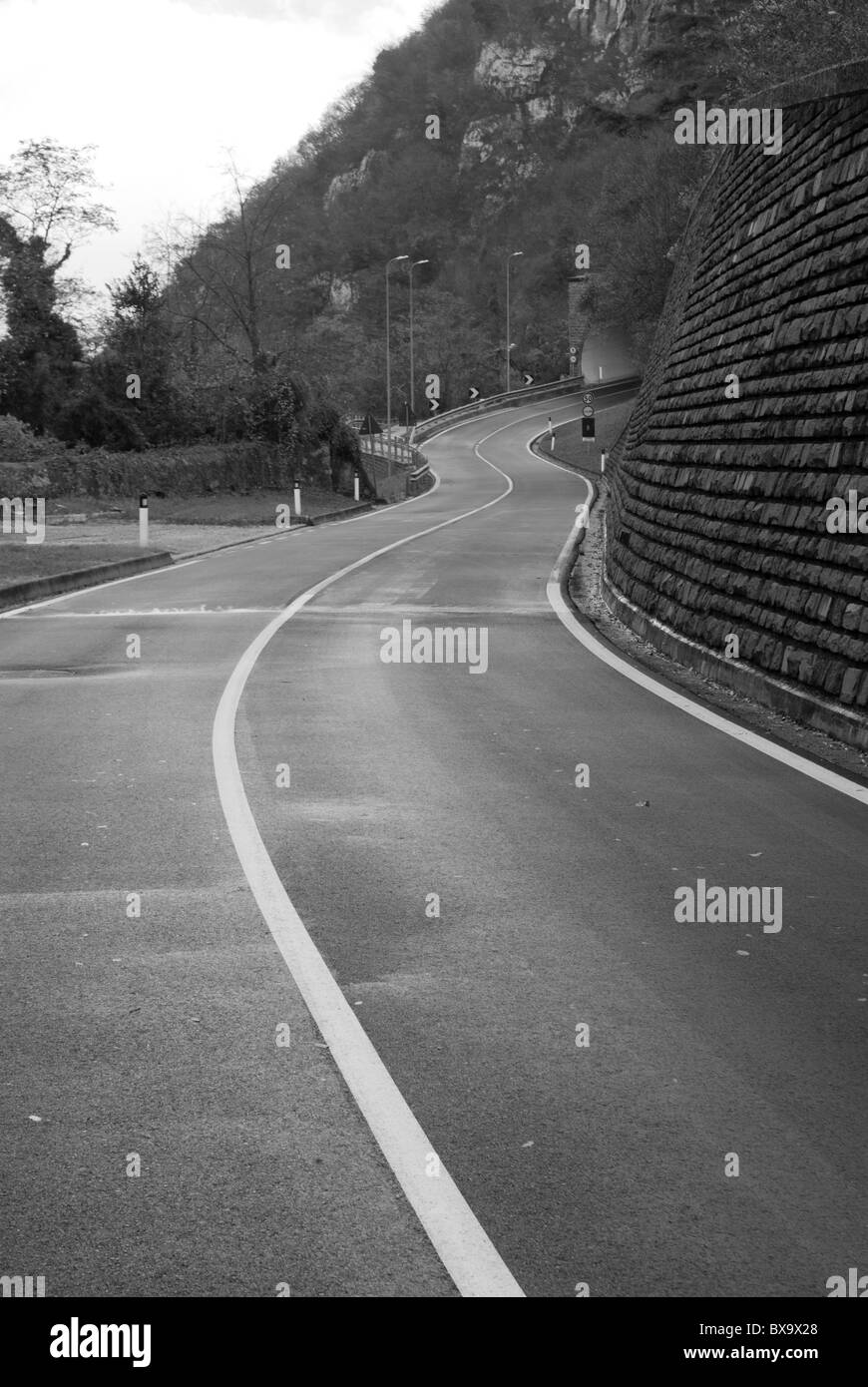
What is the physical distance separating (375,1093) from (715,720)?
7476 mm

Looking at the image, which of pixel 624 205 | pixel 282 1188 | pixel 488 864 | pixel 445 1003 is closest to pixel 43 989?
pixel 445 1003

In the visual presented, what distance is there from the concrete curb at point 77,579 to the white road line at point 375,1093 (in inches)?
557

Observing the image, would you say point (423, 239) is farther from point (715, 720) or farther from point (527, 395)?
point (715, 720)

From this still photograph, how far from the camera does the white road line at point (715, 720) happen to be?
9.59 m

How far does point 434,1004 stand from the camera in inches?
225

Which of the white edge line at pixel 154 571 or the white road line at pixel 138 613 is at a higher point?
the white edge line at pixel 154 571

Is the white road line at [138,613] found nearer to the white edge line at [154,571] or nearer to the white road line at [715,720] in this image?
the white edge line at [154,571]

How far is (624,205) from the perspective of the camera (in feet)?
250

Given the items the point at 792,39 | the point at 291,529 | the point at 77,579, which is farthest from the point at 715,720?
the point at 792,39

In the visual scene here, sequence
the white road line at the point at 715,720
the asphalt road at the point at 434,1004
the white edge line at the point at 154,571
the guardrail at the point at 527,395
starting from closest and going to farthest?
the asphalt road at the point at 434,1004 < the white road line at the point at 715,720 < the white edge line at the point at 154,571 < the guardrail at the point at 527,395

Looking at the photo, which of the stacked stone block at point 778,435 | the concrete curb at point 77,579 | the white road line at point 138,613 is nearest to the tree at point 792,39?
the concrete curb at point 77,579

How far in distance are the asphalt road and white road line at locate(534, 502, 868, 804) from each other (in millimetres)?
177

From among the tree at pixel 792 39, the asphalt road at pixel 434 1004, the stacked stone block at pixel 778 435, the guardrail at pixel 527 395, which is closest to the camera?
the asphalt road at pixel 434 1004

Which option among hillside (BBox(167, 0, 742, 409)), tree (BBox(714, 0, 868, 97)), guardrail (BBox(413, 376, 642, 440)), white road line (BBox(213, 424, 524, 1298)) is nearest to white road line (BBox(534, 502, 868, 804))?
white road line (BBox(213, 424, 524, 1298))
